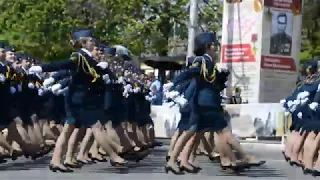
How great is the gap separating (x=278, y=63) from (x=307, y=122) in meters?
12.7

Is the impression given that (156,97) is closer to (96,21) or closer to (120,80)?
(120,80)

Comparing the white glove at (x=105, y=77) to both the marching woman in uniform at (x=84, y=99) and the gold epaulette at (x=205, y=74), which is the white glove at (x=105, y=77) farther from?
the gold epaulette at (x=205, y=74)

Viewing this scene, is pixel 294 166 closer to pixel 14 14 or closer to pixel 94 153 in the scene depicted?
pixel 94 153

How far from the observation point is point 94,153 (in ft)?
39.7

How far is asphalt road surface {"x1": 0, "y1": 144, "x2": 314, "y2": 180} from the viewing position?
33.1 ft

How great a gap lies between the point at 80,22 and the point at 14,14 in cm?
295

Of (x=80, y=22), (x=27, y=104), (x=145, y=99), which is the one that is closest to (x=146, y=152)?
(x=145, y=99)

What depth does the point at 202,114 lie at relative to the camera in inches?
409

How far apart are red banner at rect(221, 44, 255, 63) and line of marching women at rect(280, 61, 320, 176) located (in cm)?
1158

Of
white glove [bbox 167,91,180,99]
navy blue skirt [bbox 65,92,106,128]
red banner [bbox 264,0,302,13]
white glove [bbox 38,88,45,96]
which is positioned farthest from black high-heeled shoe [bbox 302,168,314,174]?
red banner [bbox 264,0,302,13]

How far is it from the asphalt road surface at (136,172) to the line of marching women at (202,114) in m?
0.19

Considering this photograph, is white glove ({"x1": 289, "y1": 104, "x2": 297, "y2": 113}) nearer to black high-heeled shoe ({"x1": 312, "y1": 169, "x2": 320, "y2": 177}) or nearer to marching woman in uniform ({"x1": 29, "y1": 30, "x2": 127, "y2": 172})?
black high-heeled shoe ({"x1": 312, "y1": 169, "x2": 320, "y2": 177})

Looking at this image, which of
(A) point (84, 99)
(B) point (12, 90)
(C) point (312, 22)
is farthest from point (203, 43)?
(C) point (312, 22)

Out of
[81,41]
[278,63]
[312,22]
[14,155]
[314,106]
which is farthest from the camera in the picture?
[312,22]
